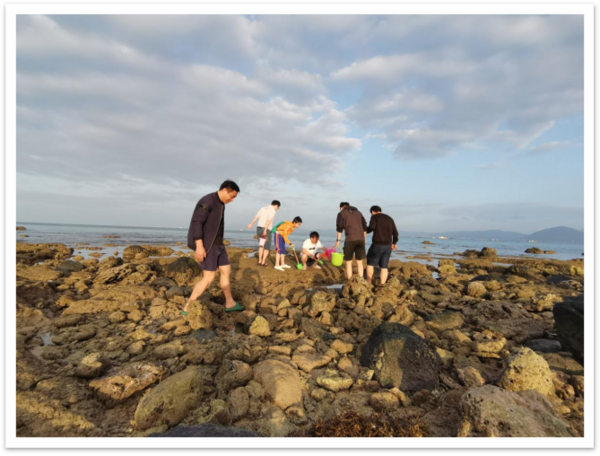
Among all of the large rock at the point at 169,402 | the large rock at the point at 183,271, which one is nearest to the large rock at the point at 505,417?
the large rock at the point at 169,402

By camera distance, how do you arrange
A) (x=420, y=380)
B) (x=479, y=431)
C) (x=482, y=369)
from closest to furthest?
(x=479, y=431), (x=420, y=380), (x=482, y=369)

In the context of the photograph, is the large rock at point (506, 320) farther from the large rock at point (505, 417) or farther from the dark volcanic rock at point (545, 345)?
the large rock at point (505, 417)

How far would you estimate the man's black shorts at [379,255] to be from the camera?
23.0 ft

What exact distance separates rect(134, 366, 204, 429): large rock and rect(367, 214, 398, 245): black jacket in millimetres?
5656

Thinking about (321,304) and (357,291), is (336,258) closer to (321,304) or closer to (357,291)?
(357,291)

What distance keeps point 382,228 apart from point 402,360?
176 inches

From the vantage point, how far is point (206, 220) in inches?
166

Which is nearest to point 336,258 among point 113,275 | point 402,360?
point 402,360

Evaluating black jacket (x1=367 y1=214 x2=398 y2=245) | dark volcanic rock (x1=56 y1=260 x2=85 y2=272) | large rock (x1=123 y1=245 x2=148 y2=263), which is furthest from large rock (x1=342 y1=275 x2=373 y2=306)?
large rock (x1=123 y1=245 x2=148 y2=263)

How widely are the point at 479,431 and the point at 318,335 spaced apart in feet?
7.42

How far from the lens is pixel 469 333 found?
4160 millimetres
